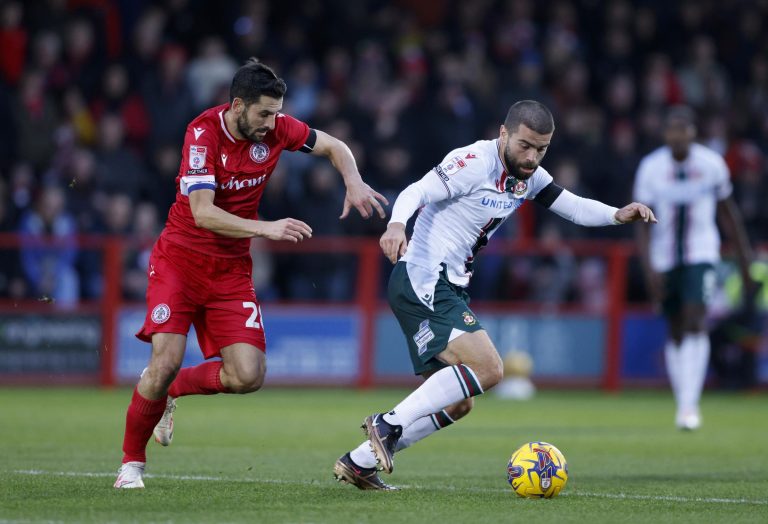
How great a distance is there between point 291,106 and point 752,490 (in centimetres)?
1071

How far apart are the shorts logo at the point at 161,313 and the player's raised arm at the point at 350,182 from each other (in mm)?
1099

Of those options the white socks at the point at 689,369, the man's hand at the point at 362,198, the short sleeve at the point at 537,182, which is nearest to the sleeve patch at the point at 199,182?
the man's hand at the point at 362,198

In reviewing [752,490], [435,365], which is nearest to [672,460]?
[752,490]

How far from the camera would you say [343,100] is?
18.1 metres

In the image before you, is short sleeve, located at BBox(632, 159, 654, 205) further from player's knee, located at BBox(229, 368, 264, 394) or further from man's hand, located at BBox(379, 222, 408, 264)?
man's hand, located at BBox(379, 222, 408, 264)

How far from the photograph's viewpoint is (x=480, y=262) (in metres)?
17.2

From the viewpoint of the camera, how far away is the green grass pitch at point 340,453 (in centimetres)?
676

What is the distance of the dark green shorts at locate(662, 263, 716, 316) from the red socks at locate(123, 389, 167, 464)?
654 centimetres

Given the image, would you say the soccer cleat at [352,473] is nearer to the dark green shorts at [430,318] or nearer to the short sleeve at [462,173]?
the dark green shorts at [430,318]

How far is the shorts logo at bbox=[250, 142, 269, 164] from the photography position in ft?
25.7

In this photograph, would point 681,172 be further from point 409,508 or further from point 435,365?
point 409,508

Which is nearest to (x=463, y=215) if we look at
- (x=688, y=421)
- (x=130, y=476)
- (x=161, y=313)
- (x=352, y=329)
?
(x=161, y=313)

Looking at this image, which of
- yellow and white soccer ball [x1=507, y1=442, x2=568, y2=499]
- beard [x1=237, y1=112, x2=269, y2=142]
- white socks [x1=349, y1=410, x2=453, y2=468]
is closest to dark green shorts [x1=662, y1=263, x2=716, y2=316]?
white socks [x1=349, y1=410, x2=453, y2=468]

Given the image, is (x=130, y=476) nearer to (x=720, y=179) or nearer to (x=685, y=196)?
(x=685, y=196)
